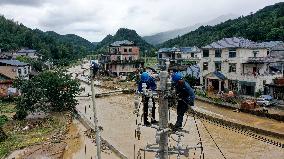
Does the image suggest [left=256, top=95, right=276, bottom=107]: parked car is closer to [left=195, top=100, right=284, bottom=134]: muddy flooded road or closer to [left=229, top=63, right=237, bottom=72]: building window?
[left=195, top=100, right=284, bottom=134]: muddy flooded road

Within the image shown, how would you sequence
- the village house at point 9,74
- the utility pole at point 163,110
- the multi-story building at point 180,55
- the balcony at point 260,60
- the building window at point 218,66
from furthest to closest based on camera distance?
the multi-story building at point 180,55 → the building window at point 218,66 → the village house at point 9,74 → the balcony at point 260,60 → the utility pole at point 163,110

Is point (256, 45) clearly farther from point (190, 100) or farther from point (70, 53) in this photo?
point (70, 53)

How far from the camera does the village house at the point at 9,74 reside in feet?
141

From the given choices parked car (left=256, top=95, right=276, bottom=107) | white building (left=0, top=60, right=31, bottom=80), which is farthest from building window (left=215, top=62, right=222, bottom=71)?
white building (left=0, top=60, right=31, bottom=80)

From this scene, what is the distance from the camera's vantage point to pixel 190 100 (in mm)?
8023

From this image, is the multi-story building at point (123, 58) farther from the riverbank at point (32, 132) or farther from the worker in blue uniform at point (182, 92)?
the worker in blue uniform at point (182, 92)

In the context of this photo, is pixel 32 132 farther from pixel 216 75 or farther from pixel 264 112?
pixel 216 75

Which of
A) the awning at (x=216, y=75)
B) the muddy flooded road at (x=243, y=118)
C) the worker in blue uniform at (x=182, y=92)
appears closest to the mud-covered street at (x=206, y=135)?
the muddy flooded road at (x=243, y=118)

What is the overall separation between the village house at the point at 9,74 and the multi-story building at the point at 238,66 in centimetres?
2425

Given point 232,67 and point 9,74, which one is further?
point 232,67

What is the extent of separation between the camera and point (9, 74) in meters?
45.0

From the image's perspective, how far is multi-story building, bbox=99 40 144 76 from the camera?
72.7 meters

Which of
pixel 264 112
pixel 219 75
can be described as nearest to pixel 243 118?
pixel 264 112

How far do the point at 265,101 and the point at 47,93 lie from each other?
2307 centimetres
